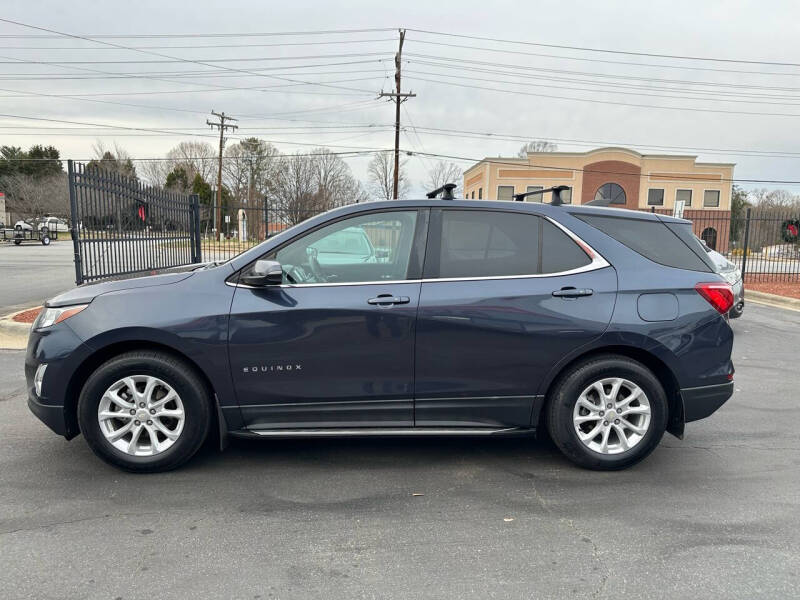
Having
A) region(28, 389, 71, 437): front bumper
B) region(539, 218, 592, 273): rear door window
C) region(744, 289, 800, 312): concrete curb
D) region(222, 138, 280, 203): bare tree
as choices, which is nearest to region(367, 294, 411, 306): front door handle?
→ region(539, 218, 592, 273): rear door window

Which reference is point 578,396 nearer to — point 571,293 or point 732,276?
point 571,293

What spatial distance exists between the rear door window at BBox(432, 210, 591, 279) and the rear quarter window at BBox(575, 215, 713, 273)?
296 millimetres

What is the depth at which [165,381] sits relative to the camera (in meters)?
3.57

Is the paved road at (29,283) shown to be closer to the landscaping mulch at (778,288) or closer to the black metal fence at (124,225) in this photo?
the black metal fence at (124,225)

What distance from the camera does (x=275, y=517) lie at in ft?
10.4

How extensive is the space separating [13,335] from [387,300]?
7076mm

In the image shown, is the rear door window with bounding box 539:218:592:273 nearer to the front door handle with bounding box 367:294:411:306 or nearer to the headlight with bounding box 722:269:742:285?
the front door handle with bounding box 367:294:411:306

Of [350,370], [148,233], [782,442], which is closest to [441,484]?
[350,370]

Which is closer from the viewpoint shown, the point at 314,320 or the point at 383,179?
the point at 314,320

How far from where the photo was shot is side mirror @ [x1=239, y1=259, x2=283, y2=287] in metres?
3.50

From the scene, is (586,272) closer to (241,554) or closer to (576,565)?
(576,565)

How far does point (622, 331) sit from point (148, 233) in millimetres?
8746

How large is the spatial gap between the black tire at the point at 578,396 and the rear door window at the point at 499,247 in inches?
26.9

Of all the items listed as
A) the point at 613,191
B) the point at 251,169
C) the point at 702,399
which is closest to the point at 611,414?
the point at 702,399
